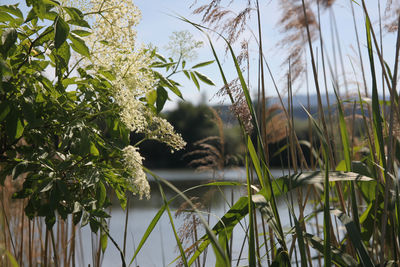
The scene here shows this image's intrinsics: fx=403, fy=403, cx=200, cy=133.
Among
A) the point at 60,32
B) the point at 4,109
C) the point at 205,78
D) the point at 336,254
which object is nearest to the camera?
the point at 60,32

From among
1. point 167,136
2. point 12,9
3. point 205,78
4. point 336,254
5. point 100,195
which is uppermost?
point 12,9

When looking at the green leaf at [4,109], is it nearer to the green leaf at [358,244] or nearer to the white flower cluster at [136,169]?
the white flower cluster at [136,169]

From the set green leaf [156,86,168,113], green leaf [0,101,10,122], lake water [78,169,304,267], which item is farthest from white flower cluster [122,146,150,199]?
lake water [78,169,304,267]

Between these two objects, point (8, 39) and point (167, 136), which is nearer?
point (8, 39)

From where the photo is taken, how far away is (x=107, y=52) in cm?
91

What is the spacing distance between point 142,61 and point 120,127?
16 cm

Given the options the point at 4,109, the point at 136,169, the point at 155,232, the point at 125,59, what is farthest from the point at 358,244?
the point at 155,232

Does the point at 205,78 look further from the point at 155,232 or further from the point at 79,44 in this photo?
the point at 155,232

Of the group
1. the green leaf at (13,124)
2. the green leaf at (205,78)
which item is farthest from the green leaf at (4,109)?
the green leaf at (205,78)

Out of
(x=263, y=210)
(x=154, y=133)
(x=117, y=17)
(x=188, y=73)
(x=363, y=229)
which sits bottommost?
(x=363, y=229)

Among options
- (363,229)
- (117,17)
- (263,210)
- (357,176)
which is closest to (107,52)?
(117,17)

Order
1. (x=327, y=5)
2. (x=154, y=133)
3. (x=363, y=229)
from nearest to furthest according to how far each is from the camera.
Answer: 1. (x=154, y=133)
2. (x=363, y=229)
3. (x=327, y=5)

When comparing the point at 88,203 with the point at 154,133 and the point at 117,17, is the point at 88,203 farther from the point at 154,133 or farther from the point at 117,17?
the point at 117,17

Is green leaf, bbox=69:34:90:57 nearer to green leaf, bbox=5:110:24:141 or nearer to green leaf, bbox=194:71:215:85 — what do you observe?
green leaf, bbox=5:110:24:141
